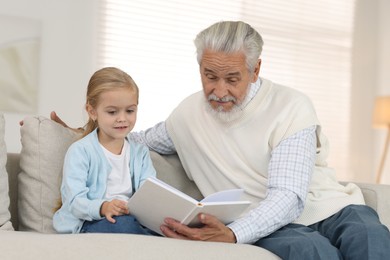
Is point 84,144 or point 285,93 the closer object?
point 84,144

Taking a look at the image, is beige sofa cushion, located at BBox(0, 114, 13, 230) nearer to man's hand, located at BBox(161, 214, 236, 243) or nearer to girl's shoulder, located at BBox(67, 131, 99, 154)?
girl's shoulder, located at BBox(67, 131, 99, 154)

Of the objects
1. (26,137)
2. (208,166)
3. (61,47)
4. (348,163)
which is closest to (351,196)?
(208,166)

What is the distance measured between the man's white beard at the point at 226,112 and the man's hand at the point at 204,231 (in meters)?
0.50

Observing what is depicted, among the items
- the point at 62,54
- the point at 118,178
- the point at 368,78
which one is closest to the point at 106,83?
the point at 118,178

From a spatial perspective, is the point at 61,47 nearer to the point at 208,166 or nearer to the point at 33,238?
the point at 208,166

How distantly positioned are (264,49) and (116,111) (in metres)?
3.82

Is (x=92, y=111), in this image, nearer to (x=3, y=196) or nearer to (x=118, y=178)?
(x=118, y=178)

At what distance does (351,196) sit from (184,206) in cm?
79

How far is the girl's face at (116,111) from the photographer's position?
7.20 ft

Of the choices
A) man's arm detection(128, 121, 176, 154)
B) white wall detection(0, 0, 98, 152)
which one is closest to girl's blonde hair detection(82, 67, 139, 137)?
man's arm detection(128, 121, 176, 154)

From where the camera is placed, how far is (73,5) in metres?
4.97

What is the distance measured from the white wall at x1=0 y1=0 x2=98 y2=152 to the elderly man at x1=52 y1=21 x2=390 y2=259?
2.32 metres

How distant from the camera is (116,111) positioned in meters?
2.21

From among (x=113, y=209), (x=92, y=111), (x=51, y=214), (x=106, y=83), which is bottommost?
(x=51, y=214)
